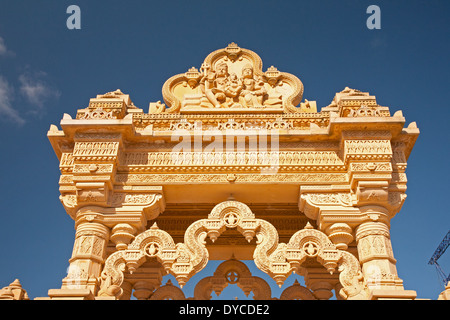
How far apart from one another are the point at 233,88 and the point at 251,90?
39cm

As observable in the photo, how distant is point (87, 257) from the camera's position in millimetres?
8508

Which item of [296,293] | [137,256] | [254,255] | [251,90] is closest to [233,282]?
[296,293]

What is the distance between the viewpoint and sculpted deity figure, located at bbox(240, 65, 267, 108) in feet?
34.9

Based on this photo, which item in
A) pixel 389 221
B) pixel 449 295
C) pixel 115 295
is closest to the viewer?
pixel 449 295

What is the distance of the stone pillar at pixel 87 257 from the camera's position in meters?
8.12

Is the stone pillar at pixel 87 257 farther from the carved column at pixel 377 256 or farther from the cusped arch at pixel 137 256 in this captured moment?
the carved column at pixel 377 256

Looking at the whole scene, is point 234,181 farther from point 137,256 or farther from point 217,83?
point 217,83

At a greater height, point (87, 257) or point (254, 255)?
point (254, 255)

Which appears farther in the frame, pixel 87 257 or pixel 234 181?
pixel 234 181

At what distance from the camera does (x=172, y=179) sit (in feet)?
31.1

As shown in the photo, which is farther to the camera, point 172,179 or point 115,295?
point 172,179
